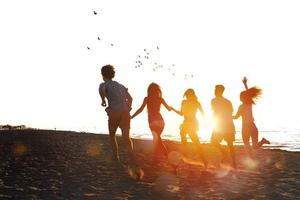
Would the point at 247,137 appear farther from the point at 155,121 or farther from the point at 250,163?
the point at 155,121

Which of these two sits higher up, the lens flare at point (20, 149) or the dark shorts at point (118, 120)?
the dark shorts at point (118, 120)

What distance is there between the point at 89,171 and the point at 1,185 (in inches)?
99.5

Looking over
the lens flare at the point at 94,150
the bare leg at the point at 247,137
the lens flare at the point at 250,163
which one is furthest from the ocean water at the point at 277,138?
the lens flare at the point at 94,150

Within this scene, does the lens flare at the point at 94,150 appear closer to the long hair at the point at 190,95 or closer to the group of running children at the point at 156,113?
the group of running children at the point at 156,113

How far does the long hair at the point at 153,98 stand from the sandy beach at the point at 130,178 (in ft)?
4.64

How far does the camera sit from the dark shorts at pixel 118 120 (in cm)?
1075

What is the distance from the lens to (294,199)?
29.9 ft

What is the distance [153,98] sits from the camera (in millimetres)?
11664

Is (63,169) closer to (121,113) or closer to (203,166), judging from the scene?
(121,113)

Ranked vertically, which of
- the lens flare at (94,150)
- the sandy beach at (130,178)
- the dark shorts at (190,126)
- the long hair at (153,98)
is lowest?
the sandy beach at (130,178)

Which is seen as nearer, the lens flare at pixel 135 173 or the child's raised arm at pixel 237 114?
the lens flare at pixel 135 173

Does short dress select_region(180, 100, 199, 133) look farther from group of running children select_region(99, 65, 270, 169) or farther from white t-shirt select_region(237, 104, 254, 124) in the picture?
white t-shirt select_region(237, 104, 254, 124)

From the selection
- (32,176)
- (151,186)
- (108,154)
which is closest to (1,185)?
(32,176)

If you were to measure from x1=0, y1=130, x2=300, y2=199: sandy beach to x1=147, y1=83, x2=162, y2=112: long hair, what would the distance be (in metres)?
1.41
